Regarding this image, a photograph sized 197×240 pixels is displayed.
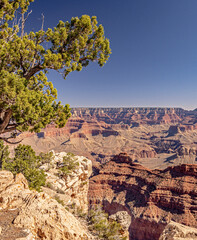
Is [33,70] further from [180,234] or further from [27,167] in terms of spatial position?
[180,234]

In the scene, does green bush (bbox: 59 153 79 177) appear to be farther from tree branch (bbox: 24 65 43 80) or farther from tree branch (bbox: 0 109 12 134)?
tree branch (bbox: 24 65 43 80)

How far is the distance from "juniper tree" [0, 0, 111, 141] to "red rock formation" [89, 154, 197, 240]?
4234 cm

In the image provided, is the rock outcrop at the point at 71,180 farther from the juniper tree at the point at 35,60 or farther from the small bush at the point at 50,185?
the juniper tree at the point at 35,60

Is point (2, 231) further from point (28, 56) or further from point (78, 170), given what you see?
point (78, 170)

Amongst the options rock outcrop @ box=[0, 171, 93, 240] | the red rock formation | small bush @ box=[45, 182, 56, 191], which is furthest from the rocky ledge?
the red rock formation

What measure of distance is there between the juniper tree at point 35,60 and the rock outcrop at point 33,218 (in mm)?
3610

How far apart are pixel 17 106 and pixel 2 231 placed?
5.34m

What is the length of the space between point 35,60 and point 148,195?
48.0 meters

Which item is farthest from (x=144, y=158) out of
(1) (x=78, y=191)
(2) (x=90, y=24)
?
(2) (x=90, y=24)

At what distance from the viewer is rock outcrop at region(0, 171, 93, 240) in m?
5.85

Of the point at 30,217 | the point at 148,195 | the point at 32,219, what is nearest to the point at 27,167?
the point at 30,217

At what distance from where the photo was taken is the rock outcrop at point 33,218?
5.85 m

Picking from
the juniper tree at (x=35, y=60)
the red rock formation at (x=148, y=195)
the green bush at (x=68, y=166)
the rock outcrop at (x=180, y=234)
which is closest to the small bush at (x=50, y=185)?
the green bush at (x=68, y=166)

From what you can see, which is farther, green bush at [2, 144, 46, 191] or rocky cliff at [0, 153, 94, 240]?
green bush at [2, 144, 46, 191]
